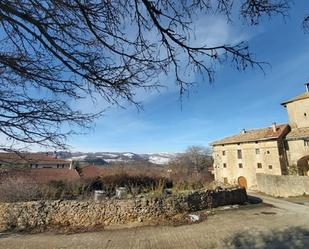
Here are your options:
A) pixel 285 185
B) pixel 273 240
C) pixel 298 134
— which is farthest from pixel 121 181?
pixel 298 134

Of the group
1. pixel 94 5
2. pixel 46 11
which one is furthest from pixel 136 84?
pixel 46 11

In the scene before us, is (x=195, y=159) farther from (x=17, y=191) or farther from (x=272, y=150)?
(x=17, y=191)

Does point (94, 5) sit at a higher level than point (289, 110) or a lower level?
lower

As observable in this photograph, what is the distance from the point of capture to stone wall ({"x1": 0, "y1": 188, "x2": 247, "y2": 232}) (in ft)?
37.8

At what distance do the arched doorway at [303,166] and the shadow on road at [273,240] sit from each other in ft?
74.6

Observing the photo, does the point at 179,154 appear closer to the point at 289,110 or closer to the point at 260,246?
the point at 289,110

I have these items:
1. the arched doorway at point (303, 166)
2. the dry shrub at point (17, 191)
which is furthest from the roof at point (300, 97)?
the dry shrub at point (17, 191)

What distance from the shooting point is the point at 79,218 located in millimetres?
11633

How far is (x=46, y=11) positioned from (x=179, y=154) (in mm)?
76459

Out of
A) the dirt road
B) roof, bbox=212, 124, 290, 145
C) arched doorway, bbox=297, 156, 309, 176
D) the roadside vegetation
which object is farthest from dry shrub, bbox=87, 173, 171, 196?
roof, bbox=212, 124, 290, 145

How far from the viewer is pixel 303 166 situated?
29.1 m

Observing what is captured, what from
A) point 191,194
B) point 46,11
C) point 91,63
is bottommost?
point 191,194

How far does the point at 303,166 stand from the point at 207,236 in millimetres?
24620

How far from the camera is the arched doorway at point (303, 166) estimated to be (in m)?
28.8
